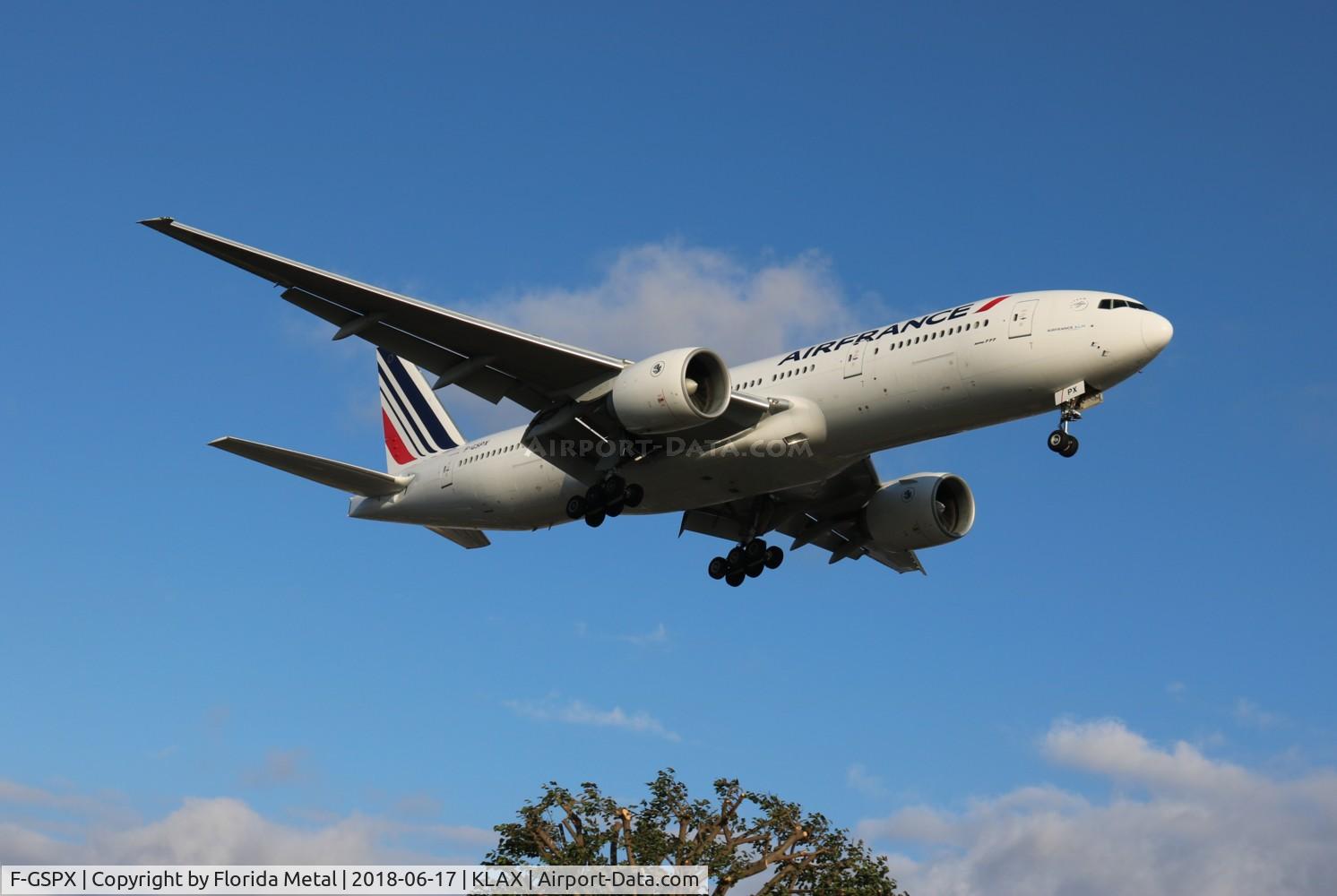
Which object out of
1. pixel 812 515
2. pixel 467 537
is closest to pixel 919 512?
pixel 812 515

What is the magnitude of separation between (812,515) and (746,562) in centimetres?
212

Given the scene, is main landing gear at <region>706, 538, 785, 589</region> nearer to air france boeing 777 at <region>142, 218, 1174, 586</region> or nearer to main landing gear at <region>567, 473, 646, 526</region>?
air france boeing 777 at <region>142, 218, 1174, 586</region>

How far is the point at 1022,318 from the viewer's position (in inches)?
1049

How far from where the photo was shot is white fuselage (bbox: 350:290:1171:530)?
85.6ft

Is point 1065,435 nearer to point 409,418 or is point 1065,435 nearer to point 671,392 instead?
point 671,392

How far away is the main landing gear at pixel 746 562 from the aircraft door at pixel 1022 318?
10.9m

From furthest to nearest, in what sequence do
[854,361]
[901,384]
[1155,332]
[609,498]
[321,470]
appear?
[321,470] < [609,498] < [854,361] < [901,384] < [1155,332]

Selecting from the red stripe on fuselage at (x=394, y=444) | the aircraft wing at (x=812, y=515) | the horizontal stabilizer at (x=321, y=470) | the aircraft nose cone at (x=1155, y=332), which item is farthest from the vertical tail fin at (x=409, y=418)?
the aircraft nose cone at (x=1155, y=332)

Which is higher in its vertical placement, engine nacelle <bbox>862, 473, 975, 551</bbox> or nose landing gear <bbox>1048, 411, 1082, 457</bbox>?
engine nacelle <bbox>862, 473, 975, 551</bbox>

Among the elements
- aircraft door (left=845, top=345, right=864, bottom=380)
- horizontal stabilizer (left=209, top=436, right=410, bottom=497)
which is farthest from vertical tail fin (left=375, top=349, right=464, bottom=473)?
aircraft door (left=845, top=345, right=864, bottom=380)

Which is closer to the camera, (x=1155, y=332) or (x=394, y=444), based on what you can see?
(x=1155, y=332)

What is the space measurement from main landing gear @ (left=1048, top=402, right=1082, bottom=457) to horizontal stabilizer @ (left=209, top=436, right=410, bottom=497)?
17.0 metres

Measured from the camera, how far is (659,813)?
30547mm

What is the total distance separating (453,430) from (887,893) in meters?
17.2
